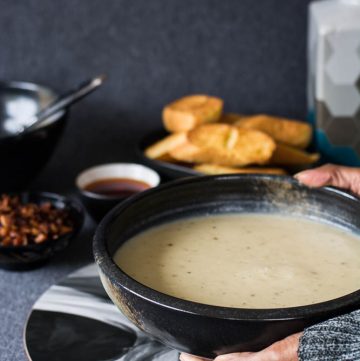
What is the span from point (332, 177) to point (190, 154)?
33 centimetres

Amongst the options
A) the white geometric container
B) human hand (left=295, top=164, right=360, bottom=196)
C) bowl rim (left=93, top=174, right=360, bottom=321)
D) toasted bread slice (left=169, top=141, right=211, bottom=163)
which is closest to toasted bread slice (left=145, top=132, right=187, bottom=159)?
toasted bread slice (left=169, top=141, right=211, bottom=163)

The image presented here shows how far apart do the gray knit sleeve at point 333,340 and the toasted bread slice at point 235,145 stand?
56cm

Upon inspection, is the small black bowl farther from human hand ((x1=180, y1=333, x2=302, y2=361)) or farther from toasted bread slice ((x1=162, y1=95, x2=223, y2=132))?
human hand ((x1=180, y1=333, x2=302, y2=361))

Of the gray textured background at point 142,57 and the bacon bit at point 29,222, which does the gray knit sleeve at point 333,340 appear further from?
the gray textured background at point 142,57

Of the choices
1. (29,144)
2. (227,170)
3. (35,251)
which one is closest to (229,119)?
(227,170)

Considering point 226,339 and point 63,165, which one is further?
point 63,165

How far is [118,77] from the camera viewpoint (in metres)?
1.61

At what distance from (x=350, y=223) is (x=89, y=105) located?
2.75 feet

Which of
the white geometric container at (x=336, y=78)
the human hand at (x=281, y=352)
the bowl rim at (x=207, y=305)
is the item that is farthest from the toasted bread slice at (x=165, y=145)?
the human hand at (x=281, y=352)

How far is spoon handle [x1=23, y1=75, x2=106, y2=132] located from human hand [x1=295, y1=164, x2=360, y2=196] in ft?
1.68

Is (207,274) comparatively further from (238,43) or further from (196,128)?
(238,43)

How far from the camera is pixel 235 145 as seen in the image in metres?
1.24

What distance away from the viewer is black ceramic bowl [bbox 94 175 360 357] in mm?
694

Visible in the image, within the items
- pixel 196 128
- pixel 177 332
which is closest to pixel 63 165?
pixel 196 128
